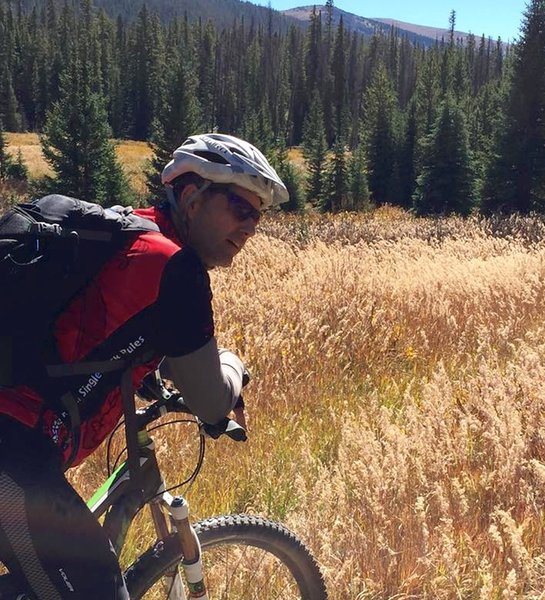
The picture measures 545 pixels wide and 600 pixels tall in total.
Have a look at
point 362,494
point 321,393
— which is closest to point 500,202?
point 321,393

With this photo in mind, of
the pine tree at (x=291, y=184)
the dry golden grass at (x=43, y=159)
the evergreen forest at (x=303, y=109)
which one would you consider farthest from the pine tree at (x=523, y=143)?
the dry golden grass at (x=43, y=159)

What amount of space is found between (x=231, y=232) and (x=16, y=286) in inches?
24.9

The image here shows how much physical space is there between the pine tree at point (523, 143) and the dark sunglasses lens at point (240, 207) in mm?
24836

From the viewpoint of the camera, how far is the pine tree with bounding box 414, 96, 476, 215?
30.4 meters

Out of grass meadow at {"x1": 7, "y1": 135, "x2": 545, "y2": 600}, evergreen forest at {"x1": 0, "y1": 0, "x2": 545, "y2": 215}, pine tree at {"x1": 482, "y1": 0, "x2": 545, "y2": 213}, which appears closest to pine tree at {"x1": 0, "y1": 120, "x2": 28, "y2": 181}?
evergreen forest at {"x1": 0, "y1": 0, "x2": 545, "y2": 215}

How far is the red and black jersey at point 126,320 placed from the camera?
63.7 inches

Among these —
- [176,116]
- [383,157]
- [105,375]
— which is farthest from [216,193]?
[383,157]

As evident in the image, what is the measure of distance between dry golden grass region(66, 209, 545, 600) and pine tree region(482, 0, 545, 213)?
20.0 metres

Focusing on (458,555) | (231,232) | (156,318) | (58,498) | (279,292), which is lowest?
(279,292)

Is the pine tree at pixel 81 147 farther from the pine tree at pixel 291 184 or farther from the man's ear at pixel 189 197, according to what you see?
the man's ear at pixel 189 197

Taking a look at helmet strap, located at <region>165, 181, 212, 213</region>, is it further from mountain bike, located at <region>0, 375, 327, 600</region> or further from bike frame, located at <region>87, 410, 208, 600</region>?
bike frame, located at <region>87, 410, 208, 600</region>

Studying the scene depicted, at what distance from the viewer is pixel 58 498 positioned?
1.62m

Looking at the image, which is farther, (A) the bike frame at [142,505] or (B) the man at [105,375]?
(A) the bike frame at [142,505]

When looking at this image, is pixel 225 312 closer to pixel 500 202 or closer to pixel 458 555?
pixel 458 555
